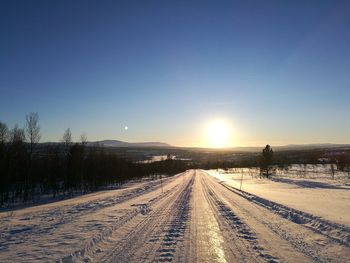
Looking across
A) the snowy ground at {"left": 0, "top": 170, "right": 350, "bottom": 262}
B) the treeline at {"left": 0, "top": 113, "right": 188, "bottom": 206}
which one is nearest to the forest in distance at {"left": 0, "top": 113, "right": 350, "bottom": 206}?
the treeline at {"left": 0, "top": 113, "right": 188, "bottom": 206}

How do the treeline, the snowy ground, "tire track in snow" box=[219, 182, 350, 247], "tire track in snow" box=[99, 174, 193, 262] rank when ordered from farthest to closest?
the treeline < "tire track in snow" box=[219, 182, 350, 247] < the snowy ground < "tire track in snow" box=[99, 174, 193, 262]

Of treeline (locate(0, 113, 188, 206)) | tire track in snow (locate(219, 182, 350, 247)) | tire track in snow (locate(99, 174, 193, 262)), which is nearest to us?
tire track in snow (locate(99, 174, 193, 262))

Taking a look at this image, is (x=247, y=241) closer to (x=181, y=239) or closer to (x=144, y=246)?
(x=181, y=239)

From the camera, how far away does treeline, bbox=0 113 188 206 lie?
2007 inches

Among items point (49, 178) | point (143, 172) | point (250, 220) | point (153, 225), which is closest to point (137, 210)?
point (153, 225)

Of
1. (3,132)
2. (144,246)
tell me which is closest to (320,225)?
(144,246)

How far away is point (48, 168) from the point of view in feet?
221

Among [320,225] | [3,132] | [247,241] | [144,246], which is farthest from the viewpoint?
[3,132]

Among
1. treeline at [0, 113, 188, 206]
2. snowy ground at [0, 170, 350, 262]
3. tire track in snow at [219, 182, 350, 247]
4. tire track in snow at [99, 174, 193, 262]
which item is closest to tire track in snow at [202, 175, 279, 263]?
snowy ground at [0, 170, 350, 262]

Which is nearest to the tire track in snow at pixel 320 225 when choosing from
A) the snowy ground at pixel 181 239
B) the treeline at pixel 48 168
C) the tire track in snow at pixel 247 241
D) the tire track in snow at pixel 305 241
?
the snowy ground at pixel 181 239

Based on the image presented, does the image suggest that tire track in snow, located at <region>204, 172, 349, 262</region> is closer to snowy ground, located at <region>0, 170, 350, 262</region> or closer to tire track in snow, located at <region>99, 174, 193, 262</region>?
snowy ground, located at <region>0, 170, 350, 262</region>

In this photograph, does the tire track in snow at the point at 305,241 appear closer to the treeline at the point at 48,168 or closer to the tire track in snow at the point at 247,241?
the tire track in snow at the point at 247,241

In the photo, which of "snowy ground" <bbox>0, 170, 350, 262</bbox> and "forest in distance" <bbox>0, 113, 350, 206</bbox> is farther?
"forest in distance" <bbox>0, 113, 350, 206</bbox>

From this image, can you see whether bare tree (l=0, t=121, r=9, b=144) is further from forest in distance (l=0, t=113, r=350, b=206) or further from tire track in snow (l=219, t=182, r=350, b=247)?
tire track in snow (l=219, t=182, r=350, b=247)
